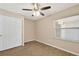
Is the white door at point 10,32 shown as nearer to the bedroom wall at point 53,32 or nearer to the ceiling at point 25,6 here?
the ceiling at point 25,6

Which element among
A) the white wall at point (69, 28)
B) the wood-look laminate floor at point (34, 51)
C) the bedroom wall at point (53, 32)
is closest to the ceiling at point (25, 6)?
the bedroom wall at point (53, 32)

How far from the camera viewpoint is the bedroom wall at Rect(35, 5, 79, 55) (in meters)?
1.27

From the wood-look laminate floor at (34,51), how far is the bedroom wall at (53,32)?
0.07 metres

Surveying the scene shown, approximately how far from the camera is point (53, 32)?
137 cm

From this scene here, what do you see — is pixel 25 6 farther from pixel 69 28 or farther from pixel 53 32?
pixel 69 28

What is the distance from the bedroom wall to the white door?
311mm

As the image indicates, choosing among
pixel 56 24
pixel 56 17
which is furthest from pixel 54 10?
pixel 56 24

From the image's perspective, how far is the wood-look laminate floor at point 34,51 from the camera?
1.24m

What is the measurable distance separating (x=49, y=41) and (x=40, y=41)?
156 mm

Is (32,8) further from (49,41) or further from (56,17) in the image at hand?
(49,41)

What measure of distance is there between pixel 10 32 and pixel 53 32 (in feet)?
2.29

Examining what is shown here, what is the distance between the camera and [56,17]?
135cm

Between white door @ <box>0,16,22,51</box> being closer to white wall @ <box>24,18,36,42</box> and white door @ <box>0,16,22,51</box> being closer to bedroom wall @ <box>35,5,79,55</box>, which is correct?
white wall @ <box>24,18,36,42</box>

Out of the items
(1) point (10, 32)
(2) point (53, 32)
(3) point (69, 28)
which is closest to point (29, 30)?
(1) point (10, 32)
